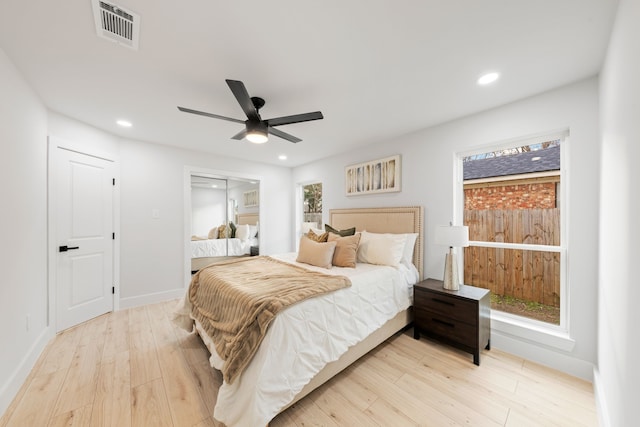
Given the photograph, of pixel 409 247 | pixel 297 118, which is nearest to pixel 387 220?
pixel 409 247

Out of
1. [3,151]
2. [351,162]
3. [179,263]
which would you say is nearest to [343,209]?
[351,162]

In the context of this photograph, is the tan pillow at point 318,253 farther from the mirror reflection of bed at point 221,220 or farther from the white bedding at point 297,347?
the mirror reflection of bed at point 221,220

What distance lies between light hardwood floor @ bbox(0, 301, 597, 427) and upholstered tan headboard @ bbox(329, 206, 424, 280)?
1202mm

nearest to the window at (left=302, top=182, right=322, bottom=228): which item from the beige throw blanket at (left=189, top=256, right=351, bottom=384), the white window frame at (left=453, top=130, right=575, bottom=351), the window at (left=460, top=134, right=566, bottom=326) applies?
the beige throw blanket at (left=189, top=256, right=351, bottom=384)

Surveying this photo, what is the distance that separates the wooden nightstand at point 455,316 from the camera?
215 cm

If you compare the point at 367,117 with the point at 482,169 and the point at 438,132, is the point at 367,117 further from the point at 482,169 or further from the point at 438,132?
the point at 482,169

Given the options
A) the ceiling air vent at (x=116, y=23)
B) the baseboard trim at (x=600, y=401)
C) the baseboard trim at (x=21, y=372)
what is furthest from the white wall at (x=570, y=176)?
the baseboard trim at (x=21, y=372)

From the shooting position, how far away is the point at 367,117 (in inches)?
109

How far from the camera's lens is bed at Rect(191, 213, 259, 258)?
13.7ft

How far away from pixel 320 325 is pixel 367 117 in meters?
2.26

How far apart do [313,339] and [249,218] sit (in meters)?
3.53

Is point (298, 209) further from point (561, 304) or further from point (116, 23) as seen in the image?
point (561, 304)

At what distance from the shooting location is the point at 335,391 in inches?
71.3

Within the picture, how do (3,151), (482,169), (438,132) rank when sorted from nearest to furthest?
(3,151) < (482,169) < (438,132)
